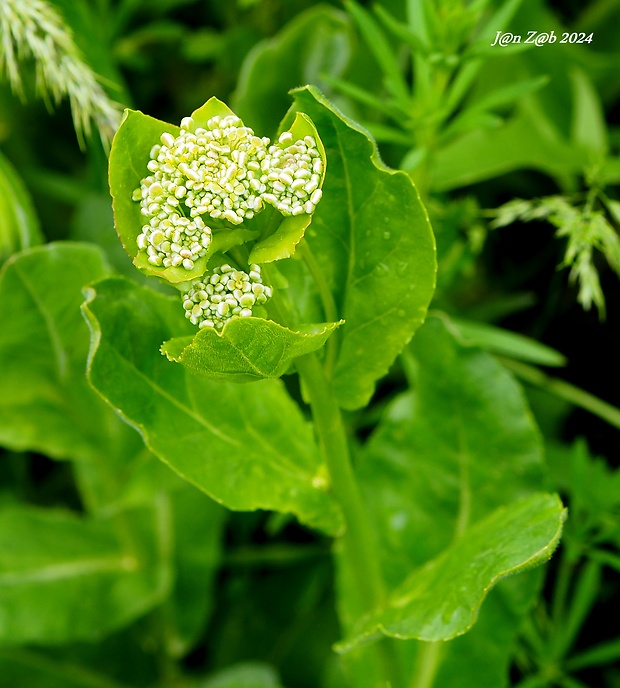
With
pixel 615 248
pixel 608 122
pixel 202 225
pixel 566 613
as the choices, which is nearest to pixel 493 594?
pixel 566 613

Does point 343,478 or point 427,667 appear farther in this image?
point 427,667

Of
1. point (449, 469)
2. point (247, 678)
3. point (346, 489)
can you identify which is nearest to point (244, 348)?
point (346, 489)

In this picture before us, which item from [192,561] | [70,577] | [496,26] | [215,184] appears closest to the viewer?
[215,184]

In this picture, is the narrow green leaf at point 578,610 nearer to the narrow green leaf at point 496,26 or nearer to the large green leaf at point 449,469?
the large green leaf at point 449,469

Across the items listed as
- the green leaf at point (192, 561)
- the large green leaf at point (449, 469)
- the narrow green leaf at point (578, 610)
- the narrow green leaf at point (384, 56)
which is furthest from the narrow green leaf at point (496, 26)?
the green leaf at point (192, 561)

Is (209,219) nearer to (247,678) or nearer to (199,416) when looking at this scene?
(199,416)

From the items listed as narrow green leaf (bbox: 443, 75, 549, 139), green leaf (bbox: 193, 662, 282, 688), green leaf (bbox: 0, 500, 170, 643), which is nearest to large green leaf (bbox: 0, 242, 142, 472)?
green leaf (bbox: 0, 500, 170, 643)
